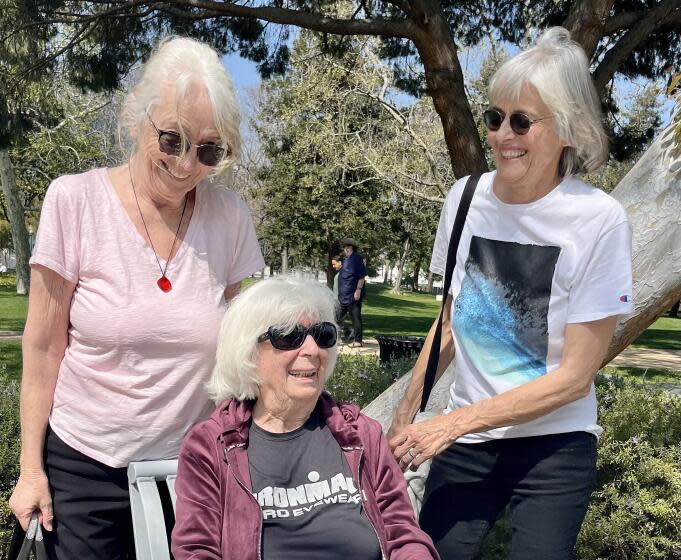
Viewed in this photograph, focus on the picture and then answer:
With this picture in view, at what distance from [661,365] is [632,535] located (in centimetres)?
981

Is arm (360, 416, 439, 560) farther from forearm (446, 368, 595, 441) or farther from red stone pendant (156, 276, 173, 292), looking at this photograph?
red stone pendant (156, 276, 173, 292)

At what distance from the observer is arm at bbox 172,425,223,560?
5.86 ft

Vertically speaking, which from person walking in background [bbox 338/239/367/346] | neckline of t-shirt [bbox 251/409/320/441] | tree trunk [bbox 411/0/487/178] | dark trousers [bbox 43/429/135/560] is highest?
tree trunk [bbox 411/0/487/178]

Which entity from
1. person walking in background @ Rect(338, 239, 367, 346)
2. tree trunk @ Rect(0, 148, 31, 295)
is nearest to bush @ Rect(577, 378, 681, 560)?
person walking in background @ Rect(338, 239, 367, 346)

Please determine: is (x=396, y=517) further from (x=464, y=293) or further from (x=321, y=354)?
(x=464, y=293)

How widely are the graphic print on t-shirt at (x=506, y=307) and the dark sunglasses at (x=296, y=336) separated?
1.16 ft

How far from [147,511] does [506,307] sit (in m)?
1.02

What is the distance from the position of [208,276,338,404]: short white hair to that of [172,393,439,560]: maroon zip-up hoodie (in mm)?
59

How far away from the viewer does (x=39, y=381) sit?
184cm

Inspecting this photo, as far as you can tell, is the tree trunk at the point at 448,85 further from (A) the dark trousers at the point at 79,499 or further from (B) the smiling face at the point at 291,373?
(A) the dark trousers at the point at 79,499

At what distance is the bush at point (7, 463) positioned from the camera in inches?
126

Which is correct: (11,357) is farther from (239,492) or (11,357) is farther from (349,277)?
(239,492)

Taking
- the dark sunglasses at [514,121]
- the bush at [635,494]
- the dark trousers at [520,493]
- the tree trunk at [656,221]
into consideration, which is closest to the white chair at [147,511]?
the dark trousers at [520,493]

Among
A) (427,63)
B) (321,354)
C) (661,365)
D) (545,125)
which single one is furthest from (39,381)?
(661,365)
